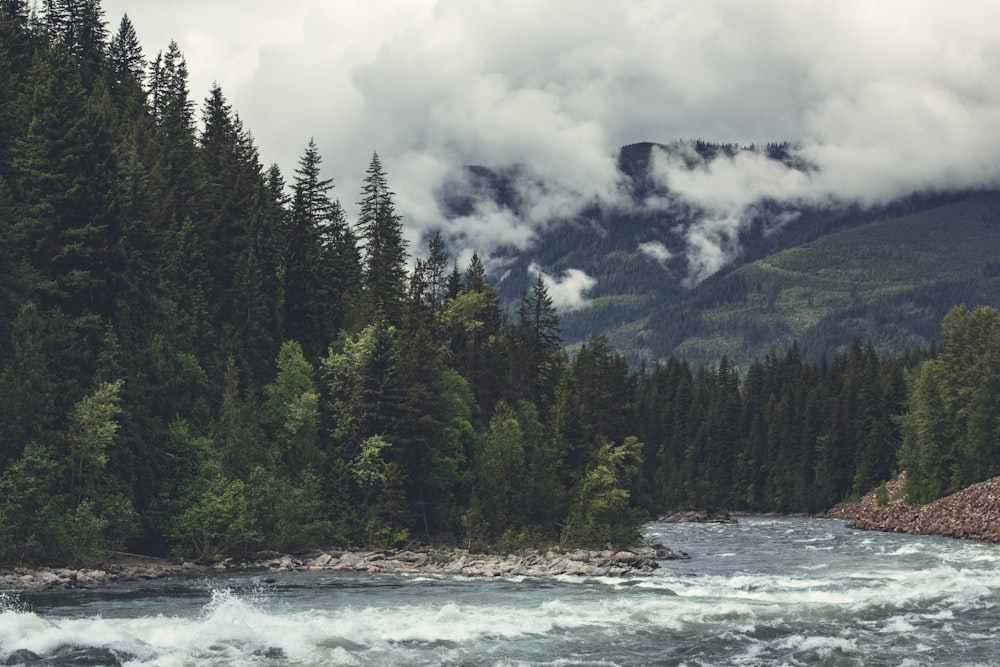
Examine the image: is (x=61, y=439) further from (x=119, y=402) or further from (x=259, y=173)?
(x=259, y=173)

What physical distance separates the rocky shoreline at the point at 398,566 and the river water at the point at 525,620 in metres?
2.24

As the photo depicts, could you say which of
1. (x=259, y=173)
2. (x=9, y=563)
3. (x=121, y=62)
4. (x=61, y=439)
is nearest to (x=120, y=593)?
(x=9, y=563)

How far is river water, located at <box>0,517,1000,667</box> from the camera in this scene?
32.2 meters

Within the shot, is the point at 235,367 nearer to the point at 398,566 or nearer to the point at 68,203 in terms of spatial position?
the point at 68,203

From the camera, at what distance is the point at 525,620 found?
130 ft

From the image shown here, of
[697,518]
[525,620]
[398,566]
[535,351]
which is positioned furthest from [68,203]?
[697,518]

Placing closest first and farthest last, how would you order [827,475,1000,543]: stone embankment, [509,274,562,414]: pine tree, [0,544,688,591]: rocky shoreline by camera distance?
1. [0,544,688,591]: rocky shoreline
2. [827,475,1000,543]: stone embankment
3. [509,274,562,414]: pine tree

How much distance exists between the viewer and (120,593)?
45844 mm

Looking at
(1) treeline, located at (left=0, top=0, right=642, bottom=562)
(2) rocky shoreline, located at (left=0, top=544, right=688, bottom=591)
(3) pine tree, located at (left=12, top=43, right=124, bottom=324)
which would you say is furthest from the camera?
(3) pine tree, located at (left=12, top=43, right=124, bottom=324)

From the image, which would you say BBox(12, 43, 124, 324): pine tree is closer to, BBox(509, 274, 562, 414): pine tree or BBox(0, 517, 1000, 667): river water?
BBox(0, 517, 1000, 667): river water

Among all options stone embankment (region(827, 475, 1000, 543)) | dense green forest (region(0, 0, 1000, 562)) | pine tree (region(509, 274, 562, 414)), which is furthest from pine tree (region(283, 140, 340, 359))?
stone embankment (region(827, 475, 1000, 543))

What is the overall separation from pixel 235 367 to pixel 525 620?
4096 centimetres

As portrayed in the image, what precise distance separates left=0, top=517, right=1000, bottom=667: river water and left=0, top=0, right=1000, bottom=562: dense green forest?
8.95 meters

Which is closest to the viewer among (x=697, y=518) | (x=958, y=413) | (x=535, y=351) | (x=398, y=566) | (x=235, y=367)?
(x=398, y=566)
